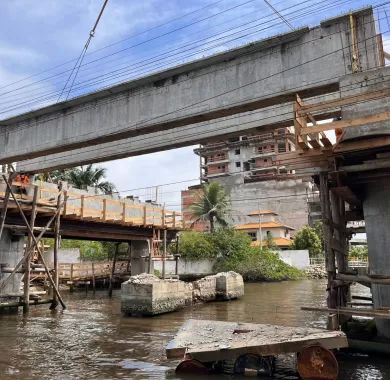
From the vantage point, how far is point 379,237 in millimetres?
9828

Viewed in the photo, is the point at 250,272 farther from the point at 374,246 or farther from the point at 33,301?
the point at 374,246

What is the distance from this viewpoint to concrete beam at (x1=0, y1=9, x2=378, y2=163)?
35.7 ft

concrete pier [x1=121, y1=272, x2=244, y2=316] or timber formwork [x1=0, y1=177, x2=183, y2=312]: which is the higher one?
timber formwork [x1=0, y1=177, x2=183, y2=312]

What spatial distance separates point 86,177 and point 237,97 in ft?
137

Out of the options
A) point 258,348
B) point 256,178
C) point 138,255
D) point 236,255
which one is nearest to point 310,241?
point 236,255

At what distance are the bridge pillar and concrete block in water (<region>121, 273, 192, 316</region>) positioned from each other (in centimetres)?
470

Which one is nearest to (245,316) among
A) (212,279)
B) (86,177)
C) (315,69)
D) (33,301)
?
(212,279)

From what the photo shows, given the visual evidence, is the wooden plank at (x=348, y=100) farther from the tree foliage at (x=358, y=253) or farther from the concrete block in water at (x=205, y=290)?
the tree foliage at (x=358, y=253)

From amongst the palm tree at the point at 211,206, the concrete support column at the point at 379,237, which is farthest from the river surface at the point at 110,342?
the palm tree at the point at 211,206

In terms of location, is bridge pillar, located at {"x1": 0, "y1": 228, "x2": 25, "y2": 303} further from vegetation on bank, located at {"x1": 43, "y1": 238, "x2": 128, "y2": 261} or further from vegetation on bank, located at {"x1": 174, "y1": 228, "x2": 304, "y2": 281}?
vegetation on bank, located at {"x1": 174, "y1": 228, "x2": 304, "y2": 281}

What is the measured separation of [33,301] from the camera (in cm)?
1909

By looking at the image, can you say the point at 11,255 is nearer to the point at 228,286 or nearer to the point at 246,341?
the point at 228,286

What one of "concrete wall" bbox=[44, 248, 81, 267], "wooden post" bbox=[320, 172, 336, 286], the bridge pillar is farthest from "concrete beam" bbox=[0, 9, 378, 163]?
"concrete wall" bbox=[44, 248, 81, 267]

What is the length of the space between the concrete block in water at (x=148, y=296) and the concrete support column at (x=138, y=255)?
441 inches
